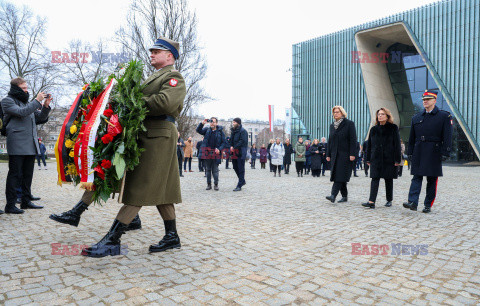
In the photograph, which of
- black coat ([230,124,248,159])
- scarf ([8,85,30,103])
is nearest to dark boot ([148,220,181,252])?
scarf ([8,85,30,103])

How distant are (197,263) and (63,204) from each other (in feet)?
14.7

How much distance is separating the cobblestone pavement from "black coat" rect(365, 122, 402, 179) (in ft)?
3.87

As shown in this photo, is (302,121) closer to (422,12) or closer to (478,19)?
(422,12)

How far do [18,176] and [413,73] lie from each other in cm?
3878

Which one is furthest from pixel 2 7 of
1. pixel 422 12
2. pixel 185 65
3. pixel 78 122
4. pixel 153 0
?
pixel 422 12

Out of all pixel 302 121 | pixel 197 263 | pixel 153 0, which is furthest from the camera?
pixel 302 121

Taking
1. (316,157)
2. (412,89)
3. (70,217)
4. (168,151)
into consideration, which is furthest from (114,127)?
(412,89)

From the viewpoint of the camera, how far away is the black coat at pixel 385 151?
6.59 m

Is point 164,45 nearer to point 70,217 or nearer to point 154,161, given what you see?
point 154,161

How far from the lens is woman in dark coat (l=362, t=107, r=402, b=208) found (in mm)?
6586

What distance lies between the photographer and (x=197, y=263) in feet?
10.6

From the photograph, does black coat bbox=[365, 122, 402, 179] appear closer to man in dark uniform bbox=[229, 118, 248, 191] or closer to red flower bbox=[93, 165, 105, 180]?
man in dark uniform bbox=[229, 118, 248, 191]

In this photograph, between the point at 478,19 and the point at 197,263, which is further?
the point at 478,19

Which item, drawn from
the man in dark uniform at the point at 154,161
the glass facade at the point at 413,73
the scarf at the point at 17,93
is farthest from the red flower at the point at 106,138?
the glass facade at the point at 413,73
